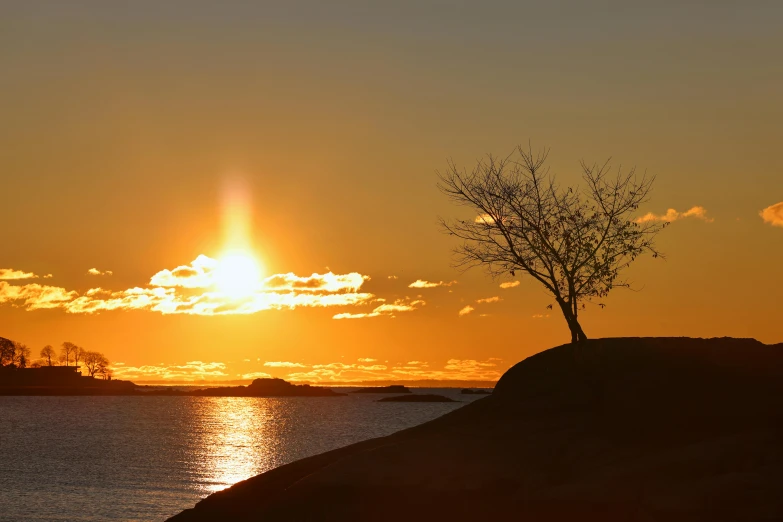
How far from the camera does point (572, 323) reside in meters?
35.7

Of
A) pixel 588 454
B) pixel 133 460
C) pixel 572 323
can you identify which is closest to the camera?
pixel 588 454

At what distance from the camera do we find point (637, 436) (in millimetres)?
26453

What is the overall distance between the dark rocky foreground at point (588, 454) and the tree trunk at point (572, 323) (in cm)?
86

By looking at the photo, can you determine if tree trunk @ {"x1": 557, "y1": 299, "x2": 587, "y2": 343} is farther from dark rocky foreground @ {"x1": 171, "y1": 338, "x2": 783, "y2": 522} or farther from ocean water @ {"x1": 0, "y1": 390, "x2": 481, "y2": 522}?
ocean water @ {"x1": 0, "y1": 390, "x2": 481, "y2": 522}

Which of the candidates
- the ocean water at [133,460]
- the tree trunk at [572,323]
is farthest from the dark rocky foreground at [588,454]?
the ocean water at [133,460]

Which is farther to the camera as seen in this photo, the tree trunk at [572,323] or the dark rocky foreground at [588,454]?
the tree trunk at [572,323]

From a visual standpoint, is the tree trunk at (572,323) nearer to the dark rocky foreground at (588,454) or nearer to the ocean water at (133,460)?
the dark rocky foreground at (588,454)

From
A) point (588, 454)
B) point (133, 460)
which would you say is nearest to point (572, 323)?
point (588, 454)

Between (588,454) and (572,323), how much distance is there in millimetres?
10888

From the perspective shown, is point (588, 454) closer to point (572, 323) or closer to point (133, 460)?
point (572, 323)

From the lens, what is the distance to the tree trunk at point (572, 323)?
1390 inches

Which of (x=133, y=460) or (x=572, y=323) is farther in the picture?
(x=133, y=460)

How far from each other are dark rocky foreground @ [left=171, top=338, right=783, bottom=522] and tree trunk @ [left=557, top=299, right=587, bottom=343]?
0.86 meters

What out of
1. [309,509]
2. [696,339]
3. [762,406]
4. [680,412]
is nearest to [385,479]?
[309,509]
